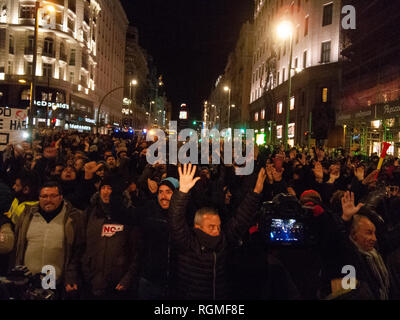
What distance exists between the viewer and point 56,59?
4753cm

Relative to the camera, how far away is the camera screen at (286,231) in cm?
356

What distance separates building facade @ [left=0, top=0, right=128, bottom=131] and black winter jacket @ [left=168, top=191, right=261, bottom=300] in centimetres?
3839

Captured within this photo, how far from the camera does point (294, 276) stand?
142 inches

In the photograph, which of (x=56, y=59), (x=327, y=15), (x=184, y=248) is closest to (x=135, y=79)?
(x=56, y=59)

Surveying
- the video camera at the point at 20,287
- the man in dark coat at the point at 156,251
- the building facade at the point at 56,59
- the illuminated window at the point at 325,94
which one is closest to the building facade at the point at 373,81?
the illuminated window at the point at 325,94

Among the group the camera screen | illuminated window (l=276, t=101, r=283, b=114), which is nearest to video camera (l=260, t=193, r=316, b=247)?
the camera screen

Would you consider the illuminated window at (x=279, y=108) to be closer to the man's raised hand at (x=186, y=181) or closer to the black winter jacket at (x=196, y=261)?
the man's raised hand at (x=186, y=181)

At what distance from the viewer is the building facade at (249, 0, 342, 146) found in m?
32.5

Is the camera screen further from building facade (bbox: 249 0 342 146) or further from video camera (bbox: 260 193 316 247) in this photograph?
building facade (bbox: 249 0 342 146)

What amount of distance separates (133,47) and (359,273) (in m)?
93.6

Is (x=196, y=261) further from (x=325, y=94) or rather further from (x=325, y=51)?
(x=325, y=51)

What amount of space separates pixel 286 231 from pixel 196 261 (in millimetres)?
912

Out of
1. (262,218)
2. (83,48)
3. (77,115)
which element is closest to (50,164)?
(262,218)

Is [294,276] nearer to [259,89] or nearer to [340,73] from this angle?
[340,73]
